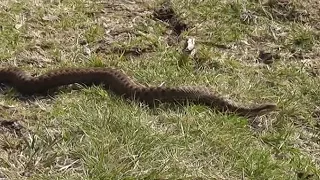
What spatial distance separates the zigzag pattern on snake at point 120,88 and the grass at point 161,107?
88 millimetres

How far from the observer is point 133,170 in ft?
14.0

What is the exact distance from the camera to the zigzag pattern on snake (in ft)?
17.0

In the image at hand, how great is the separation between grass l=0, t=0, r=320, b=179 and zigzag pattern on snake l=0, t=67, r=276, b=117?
0.09 metres

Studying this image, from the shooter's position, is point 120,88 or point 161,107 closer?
point 161,107

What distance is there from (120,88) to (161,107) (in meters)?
0.42

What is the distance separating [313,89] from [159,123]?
1456 millimetres

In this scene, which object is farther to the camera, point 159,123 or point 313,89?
point 313,89

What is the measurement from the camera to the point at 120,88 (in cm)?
541

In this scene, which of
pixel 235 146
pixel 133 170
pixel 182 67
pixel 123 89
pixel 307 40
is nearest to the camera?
pixel 133 170

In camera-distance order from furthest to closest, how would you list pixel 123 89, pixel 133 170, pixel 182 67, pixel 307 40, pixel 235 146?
pixel 307 40, pixel 182 67, pixel 123 89, pixel 235 146, pixel 133 170

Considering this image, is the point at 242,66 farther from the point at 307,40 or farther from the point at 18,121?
the point at 18,121

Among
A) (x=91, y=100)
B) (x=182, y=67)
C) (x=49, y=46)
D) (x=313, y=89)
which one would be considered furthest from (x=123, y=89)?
(x=313, y=89)

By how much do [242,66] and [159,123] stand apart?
1323 mm

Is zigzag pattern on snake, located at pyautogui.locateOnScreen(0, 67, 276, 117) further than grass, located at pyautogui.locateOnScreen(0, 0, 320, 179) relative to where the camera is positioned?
Yes
